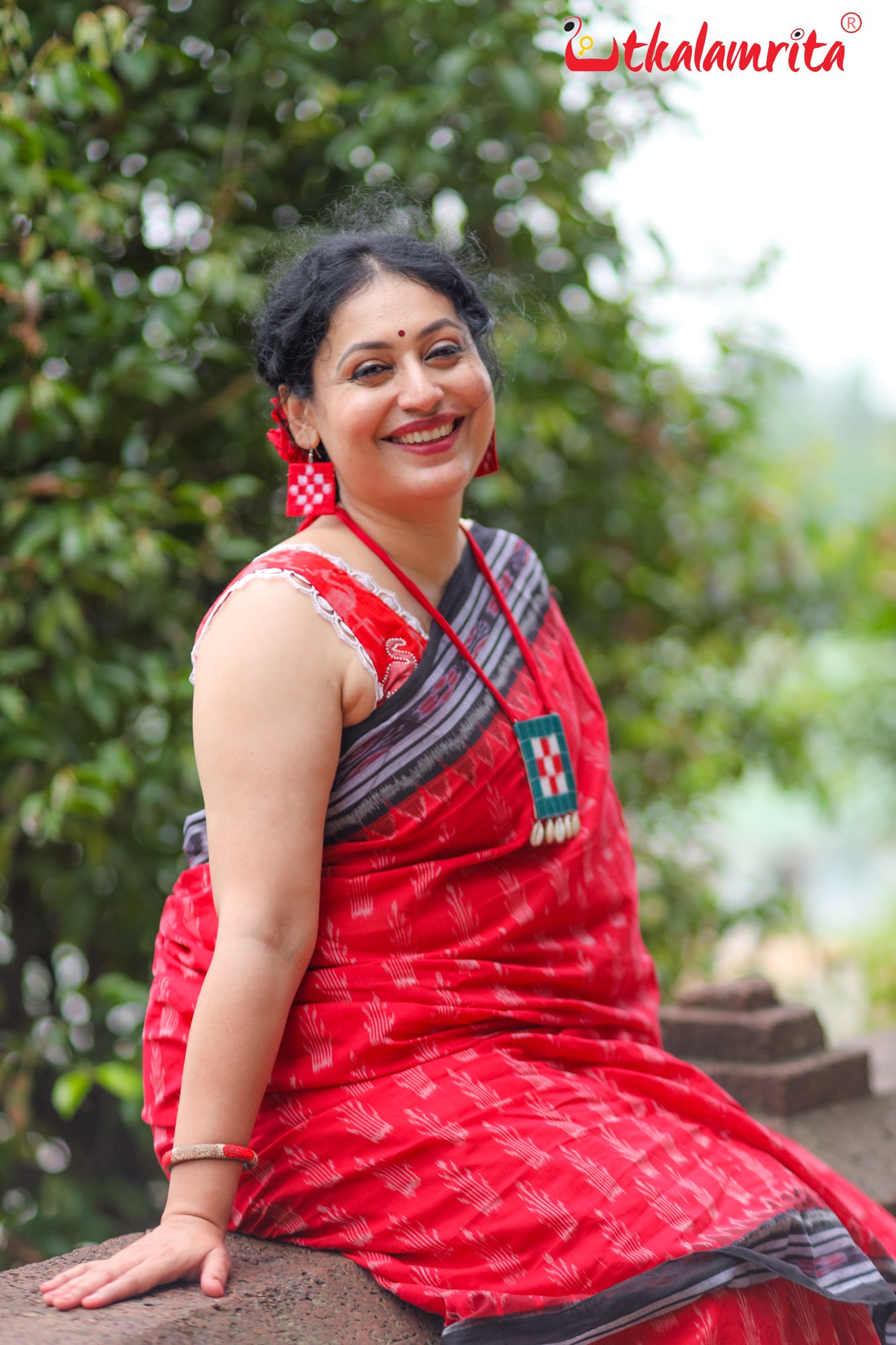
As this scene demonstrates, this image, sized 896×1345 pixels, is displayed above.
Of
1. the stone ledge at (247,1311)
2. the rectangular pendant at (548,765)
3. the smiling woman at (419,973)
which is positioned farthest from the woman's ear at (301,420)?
the stone ledge at (247,1311)

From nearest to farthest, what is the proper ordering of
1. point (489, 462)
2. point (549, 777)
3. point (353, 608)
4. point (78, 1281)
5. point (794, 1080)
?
point (78, 1281), point (353, 608), point (549, 777), point (489, 462), point (794, 1080)

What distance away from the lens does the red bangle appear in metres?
1.27

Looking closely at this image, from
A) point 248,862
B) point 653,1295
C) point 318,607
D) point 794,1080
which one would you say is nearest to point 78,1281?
point 248,862

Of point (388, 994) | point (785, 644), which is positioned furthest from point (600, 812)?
point (785, 644)

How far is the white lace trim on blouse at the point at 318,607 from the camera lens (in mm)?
1392

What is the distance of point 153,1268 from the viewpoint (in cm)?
122

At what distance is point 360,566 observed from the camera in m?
1.52

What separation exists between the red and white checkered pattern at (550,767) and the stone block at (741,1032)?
91cm

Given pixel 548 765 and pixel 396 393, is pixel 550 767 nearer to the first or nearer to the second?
pixel 548 765

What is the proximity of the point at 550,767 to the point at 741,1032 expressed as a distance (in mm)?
944

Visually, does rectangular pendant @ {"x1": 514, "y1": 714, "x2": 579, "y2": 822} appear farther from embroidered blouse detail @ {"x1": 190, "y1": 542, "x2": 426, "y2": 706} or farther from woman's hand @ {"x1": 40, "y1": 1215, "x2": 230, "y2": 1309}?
woman's hand @ {"x1": 40, "y1": 1215, "x2": 230, "y2": 1309}

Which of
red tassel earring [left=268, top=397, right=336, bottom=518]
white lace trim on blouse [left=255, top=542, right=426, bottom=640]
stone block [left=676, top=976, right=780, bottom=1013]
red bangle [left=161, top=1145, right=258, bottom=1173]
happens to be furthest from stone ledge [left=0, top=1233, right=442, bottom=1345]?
stone block [left=676, top=976, right=780, bottom=1013]

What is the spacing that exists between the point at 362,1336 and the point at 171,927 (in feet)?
1.57

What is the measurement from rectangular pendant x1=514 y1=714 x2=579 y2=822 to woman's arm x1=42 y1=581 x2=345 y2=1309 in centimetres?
25
